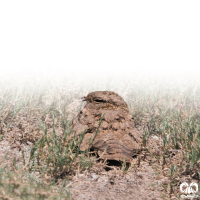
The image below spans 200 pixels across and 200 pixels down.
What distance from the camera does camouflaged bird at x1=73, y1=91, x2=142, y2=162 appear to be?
7.21 ft

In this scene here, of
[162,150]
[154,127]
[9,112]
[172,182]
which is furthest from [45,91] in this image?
[172,182]

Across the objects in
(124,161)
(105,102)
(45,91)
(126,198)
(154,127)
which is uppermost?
(45,91)

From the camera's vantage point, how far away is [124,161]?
2088 millimetres

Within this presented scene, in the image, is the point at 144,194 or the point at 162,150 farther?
the point at 162,150

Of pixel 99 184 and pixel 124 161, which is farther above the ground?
pixel 124 161

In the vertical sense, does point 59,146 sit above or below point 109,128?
below

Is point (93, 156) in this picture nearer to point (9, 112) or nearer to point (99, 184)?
point (99, 184)

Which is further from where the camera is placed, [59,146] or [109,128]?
[109,128]

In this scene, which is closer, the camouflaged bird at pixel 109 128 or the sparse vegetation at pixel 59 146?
the sparse vegetation at pixel 59 146

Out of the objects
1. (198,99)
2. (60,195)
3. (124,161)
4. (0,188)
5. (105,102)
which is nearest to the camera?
(0,188)

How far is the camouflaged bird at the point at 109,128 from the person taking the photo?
7.21 feet

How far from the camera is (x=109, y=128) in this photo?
7.84ft

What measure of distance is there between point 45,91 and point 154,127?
2187mm

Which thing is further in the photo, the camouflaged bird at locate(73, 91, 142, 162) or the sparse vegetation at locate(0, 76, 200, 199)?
the camouflaged bird at locate(73, 91, 142, 162)
